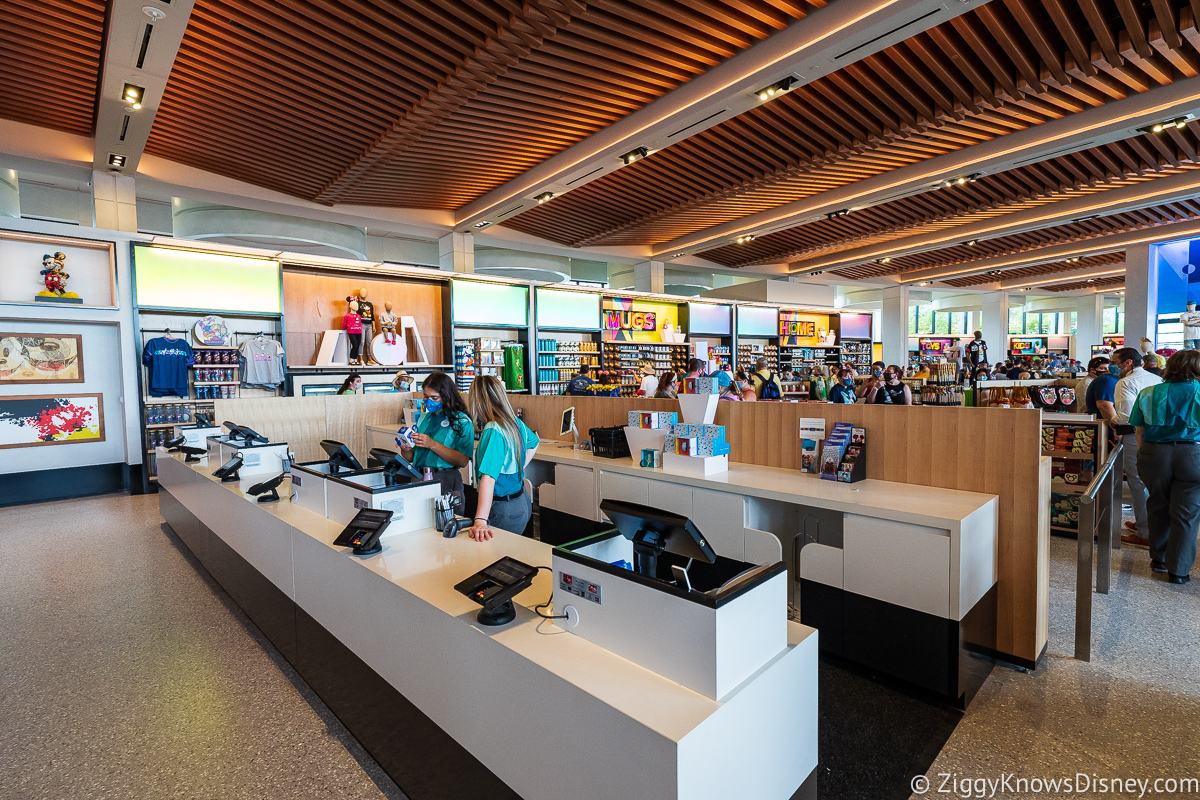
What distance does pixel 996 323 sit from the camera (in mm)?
19578

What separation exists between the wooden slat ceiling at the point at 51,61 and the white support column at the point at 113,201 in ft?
2.39

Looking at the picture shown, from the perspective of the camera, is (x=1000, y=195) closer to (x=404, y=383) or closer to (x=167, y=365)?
(x=404, y=383)

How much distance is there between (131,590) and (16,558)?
176 cm

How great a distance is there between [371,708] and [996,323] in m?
22.9

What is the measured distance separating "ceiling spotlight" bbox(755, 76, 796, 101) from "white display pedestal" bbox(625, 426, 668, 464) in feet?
11.7

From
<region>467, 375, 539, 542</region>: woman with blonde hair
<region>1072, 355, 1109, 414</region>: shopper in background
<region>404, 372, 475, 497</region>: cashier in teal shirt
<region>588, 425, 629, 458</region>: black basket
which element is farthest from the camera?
<region>1072, 355, 1109, 414</region>: shopper in background

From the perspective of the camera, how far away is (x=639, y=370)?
12320 millimetres

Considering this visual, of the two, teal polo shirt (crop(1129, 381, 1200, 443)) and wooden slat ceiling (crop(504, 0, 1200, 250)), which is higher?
wooden slat ceiling (crop(504, 0, 1200, 250))

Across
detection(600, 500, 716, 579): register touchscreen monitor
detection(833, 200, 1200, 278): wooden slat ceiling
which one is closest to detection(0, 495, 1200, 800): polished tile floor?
detection(600, 500, 716, 579): register touchscreen monitor

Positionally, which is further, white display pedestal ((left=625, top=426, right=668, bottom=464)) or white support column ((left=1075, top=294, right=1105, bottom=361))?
white support column ((left=1075, top=294, right=1105, bottom=361))

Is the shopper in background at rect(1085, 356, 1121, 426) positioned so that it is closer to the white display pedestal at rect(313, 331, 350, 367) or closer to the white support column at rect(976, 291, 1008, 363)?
the white display pedestal at rect(313, 331, 350, 367)

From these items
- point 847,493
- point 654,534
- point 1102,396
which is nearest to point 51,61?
point 654,534

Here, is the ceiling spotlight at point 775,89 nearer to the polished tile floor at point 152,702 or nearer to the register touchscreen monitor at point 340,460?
the register touchscreen monitor at point 340,460

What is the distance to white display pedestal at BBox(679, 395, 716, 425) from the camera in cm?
384
